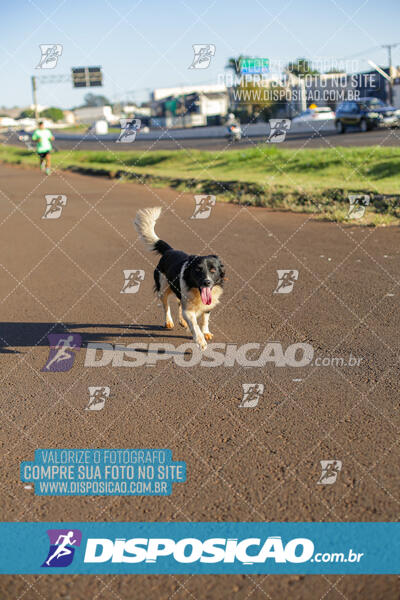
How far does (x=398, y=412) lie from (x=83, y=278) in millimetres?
6567

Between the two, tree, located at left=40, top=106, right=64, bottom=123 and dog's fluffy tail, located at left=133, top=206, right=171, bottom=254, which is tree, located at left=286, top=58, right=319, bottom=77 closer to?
dog's fluffy tail, located at left=133, top=206, right=171, bottom=254

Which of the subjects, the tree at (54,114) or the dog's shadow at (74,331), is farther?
the tree at (54,114)

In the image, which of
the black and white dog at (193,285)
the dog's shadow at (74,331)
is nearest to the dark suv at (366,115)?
the black and white dog at (193,285)

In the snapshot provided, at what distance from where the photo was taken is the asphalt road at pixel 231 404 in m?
4.02

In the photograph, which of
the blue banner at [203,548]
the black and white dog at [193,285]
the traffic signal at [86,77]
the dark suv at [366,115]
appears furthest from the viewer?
the dark suv at [366,115]

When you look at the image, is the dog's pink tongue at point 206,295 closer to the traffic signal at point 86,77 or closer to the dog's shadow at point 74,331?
the dog's shadow at point 74,331

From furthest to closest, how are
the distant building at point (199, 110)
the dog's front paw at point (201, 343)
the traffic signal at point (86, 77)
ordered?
the distant building at point (199, 110), the traffic signal at point (86, 77), the dog's front paw at point (201, 343)

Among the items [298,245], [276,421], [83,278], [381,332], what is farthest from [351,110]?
[276,421]

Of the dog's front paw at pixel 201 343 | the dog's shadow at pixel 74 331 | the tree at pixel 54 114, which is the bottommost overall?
the tree at pixel 54 114

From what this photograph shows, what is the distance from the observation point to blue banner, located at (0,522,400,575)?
3.69 meters

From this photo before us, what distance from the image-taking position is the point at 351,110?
36875mm

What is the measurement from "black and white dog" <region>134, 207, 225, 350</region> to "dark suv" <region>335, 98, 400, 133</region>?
31176 millimetres

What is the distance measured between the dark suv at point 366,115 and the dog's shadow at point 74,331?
31400 millimetres

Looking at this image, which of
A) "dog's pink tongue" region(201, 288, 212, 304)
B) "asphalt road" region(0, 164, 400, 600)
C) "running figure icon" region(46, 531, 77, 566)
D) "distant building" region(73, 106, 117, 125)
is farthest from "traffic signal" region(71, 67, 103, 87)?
"running figure icon" region(46, 531, 77, 566)
